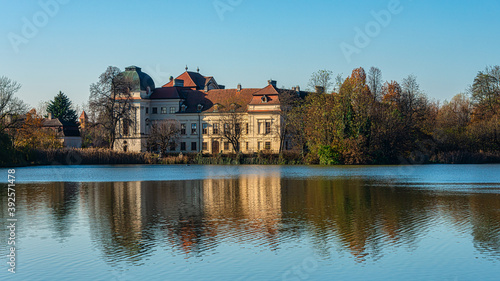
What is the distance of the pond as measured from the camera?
12250mm

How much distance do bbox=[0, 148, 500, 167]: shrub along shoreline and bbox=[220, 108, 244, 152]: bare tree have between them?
12524 mm

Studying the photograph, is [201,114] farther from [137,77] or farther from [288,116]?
[288,116]

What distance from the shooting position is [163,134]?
279ft

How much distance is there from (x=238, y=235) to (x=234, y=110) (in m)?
73.5

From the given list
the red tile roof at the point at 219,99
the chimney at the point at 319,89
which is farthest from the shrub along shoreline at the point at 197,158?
the red tile roof at the point at 219,99

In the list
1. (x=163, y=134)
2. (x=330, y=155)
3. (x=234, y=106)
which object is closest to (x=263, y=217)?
(x=330, y=155)

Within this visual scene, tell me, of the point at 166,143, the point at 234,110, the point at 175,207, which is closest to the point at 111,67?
the point at 166,143

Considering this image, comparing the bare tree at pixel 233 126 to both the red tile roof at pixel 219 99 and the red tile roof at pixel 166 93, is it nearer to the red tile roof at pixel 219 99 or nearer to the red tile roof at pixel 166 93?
the red tile roof at pixel 219 99

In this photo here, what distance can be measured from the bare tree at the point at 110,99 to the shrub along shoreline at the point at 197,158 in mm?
10742

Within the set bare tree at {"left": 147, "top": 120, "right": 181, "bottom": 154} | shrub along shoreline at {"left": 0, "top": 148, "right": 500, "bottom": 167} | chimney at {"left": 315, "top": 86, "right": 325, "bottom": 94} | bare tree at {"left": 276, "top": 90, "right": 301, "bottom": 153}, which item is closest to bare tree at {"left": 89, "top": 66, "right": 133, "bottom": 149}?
bare tree at {"left": 147, "top": 120, "right": 181, "bottom": 154}

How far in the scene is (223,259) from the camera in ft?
43.2

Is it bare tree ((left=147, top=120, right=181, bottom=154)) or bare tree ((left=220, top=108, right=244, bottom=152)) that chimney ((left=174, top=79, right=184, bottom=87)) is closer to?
bare tree ((left=147, top=120, right=181, bottom=154))

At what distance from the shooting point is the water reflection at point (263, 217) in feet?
48.4

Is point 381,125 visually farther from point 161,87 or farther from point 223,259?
point 223,259
